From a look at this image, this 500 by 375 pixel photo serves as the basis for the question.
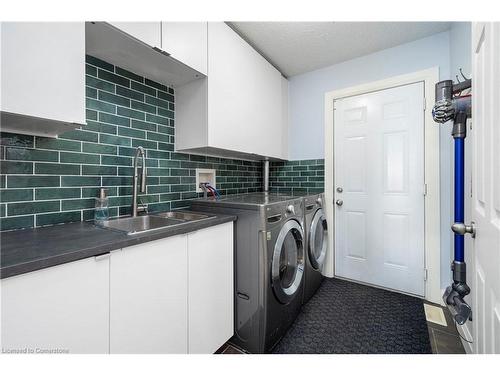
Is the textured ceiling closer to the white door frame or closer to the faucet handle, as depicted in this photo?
the white door frame

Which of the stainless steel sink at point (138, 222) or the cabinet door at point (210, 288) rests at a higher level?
the stainless steel sink at point (138, 222)

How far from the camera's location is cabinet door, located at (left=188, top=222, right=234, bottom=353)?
1.21 metres

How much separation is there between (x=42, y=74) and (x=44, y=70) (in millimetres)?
19

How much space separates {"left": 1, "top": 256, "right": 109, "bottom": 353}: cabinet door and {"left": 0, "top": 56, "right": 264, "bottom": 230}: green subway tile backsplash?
60 cm

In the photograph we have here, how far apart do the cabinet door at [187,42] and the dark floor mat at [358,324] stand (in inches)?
75.6

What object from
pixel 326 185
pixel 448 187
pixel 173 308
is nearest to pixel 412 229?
pixel 448 187

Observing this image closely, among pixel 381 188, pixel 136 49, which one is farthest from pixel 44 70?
pixel 381 188

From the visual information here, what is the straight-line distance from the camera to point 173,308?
110 cm

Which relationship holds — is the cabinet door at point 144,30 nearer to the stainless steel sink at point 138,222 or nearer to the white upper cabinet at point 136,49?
the white upper cabinet at point 136,49

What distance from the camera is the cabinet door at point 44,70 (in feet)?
2.54

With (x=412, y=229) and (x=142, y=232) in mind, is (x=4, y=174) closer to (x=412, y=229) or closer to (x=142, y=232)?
(x=142, y=232)

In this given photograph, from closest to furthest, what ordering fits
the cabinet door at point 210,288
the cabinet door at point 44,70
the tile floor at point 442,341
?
the cabinet door at point 44,70, the cabinet door at point 210,288, the tile floor at point 442,341

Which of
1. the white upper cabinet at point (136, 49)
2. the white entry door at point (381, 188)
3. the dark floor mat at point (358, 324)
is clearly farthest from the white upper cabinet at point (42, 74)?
the white entry door at point (381, 188)
